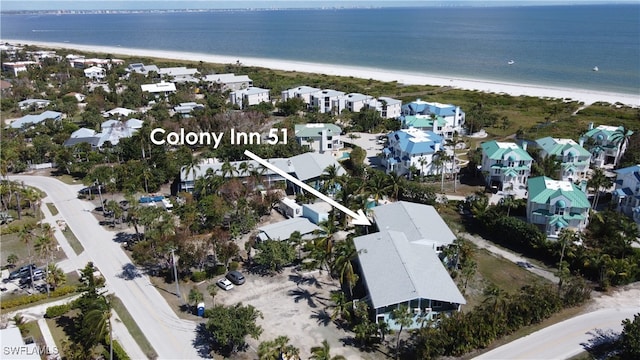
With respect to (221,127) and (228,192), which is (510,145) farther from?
(221,127)

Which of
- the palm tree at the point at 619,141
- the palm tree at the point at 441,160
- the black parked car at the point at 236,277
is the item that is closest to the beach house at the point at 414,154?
the palm tree at the point at 441,160

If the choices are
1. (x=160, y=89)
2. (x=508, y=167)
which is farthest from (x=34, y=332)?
(x=160, y=89)

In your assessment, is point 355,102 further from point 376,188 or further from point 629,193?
point 629,193

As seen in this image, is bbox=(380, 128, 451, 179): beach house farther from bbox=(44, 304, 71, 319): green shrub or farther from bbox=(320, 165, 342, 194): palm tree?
bbox=(44, 304, 71, 319): green shrub

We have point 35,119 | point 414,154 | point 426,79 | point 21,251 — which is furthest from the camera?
point 426,79

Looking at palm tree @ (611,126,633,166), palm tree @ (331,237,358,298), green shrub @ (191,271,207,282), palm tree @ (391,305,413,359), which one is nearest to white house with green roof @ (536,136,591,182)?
palm tree @ (611,126,633,166)

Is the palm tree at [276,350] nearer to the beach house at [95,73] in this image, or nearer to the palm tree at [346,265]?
the palm tree at [346,265]
